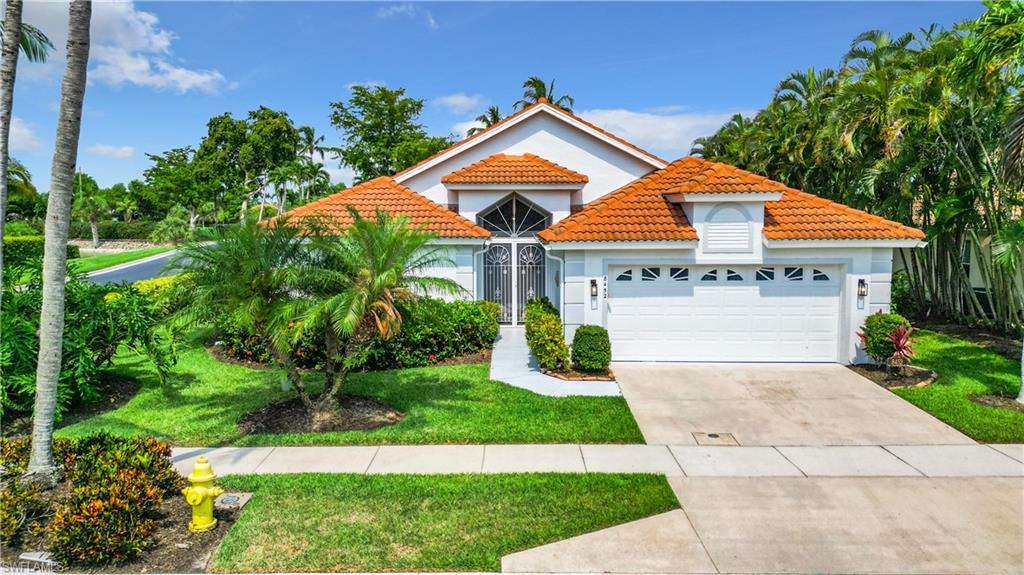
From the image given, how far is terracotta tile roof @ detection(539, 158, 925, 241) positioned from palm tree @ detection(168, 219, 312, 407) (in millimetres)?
5897

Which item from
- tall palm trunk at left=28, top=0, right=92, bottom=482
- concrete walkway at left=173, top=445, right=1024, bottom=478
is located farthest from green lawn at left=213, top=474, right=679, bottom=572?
tall palm trunk at left=28, top=0, right=92, bottom=482

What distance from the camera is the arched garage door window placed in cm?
1669

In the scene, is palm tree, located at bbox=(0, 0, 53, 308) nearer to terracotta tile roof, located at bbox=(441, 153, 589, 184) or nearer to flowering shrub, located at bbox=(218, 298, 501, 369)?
flowering shrub, located at bbox=(218, 298, 501, 369)

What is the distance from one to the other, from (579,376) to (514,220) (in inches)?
244

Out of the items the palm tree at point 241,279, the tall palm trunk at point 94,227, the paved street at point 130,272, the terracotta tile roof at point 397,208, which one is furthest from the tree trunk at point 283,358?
the tall palm trunk at point 94,227

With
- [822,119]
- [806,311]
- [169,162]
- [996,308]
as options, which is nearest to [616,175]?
[806,311]

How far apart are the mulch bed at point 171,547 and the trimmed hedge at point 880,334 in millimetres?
11854

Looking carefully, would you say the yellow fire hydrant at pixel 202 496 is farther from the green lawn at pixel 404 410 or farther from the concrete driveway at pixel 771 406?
the concrete driveway at pixel 771 406

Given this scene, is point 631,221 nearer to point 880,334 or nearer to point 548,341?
point 548,341

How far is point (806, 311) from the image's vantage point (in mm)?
12906

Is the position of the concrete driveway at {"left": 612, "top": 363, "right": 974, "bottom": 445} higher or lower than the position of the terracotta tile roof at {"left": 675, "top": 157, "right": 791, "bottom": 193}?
lower

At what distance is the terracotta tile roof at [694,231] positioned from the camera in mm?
12391

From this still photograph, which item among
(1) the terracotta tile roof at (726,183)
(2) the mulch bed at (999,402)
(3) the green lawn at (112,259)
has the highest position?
(1) the terracotta tile roof at (726,183)

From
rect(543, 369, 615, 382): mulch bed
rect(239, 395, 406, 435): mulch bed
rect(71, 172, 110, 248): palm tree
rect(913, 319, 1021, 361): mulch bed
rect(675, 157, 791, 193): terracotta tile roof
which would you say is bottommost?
rect(239, 395, 406, 435): mulch bed
